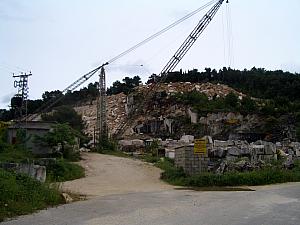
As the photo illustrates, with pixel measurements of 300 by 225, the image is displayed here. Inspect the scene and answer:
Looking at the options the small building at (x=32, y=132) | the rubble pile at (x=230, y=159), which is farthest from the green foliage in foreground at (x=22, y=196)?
the small building at (x=32, y=132)

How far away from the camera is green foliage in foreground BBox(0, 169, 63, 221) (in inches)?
466

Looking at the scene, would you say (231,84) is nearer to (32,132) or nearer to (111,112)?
(111,112)

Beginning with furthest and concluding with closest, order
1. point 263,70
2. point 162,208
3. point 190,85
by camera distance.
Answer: point 263,70 < point 190,85 < point 162,208

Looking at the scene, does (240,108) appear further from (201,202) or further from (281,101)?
(201,202)

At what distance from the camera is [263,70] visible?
98.8 meters

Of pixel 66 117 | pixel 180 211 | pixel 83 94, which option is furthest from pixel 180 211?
pixel 83 94

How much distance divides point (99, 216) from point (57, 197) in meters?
3.38

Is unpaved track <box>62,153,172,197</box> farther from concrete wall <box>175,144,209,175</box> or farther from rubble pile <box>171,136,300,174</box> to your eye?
rubble pile <box>171,136,300,174</box>

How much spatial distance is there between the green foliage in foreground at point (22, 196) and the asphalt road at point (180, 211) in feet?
1.67

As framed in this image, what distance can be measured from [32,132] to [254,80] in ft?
190

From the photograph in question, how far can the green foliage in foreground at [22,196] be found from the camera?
11836mm

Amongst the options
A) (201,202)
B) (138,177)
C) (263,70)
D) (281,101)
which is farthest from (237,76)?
(201,202)

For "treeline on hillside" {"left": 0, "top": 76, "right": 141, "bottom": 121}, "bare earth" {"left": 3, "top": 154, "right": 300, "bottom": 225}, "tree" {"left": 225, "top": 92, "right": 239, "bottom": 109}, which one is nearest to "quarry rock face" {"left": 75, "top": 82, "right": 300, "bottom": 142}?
"tree" {"left": 225, "top": 92, "right": 239, "bottom": 109}

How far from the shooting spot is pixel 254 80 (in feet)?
290
